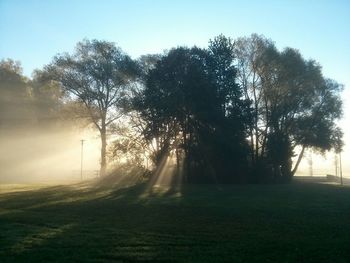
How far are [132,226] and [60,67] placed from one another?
129ft

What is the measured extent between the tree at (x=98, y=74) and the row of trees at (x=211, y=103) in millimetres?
121

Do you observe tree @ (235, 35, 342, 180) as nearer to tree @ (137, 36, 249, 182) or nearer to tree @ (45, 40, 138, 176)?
tree @ (137, 36, 249, 182)

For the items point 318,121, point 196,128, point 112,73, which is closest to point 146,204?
point 196,128

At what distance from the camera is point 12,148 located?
74.3 meters

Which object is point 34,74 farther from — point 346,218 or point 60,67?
point 346,218

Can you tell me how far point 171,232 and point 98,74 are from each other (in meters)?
39.1

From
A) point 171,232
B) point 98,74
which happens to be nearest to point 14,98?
point 98,74

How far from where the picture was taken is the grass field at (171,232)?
1170 centimetres

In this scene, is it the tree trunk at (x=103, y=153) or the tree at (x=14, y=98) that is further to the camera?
the tree at (x=14, y=98)

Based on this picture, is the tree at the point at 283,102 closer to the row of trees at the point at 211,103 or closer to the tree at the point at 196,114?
the row of trees at the point at 211,103

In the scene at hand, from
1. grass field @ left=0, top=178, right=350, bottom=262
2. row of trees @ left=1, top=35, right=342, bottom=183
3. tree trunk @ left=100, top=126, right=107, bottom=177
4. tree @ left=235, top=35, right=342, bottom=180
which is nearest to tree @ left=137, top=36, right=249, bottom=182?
row of trees @ left=1, top=35, right=342, bottom=183

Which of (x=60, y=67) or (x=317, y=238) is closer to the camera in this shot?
(x=317, y=238)

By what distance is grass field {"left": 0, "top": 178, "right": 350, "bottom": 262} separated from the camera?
38.4 feet

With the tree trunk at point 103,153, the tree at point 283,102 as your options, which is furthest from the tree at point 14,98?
the tree at point 283,102
